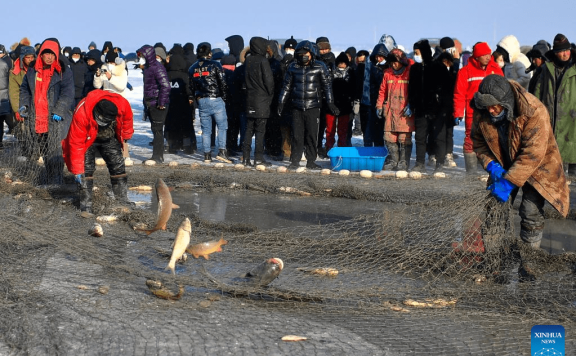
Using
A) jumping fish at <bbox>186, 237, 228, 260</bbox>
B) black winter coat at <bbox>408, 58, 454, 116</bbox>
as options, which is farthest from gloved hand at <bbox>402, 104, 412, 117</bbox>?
jumping fish at <bbox>186, 237, 228, 260</bbox>

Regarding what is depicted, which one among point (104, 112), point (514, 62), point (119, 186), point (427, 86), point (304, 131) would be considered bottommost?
point (119, 186)

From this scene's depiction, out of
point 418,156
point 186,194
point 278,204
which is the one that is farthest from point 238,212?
point 418,156

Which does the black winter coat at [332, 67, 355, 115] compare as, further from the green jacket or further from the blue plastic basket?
the green jacket

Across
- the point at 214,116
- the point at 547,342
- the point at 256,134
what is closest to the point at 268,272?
the point at 547,342

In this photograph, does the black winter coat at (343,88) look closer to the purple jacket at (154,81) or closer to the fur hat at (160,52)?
the purple jacket at (154,81)

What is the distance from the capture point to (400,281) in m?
5.71

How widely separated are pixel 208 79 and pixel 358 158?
2.52 m

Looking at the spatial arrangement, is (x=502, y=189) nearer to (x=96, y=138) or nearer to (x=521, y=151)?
(x=521, y=151)

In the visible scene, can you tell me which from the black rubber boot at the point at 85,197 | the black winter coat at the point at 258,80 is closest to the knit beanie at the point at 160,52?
the black winter coat at the point at 258,80

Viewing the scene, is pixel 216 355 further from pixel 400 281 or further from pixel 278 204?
pixel 278 204

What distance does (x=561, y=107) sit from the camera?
10.1m

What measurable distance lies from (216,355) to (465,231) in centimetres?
255

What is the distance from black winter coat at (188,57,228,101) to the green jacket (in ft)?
14.4

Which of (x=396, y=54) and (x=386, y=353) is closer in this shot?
(x=386, y=353)
